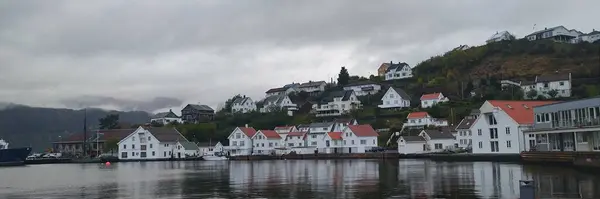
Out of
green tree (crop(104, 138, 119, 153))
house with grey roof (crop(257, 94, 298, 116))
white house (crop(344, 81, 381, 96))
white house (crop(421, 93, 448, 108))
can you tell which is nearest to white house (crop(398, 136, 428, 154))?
white house (crop(421, 93, 448, 108))

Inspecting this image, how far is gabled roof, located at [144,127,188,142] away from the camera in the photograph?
97500mm

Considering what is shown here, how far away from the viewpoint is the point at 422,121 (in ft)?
275

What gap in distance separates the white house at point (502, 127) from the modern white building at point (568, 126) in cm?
226

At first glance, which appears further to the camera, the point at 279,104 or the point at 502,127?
the point at 279,104

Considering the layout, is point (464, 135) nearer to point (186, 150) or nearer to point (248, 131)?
point (248, 131)

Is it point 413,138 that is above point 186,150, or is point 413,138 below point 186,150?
above

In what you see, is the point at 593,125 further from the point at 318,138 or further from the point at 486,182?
the point at 318,138

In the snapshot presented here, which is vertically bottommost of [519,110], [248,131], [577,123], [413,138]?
[413,138]

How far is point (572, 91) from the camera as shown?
67.0 metres

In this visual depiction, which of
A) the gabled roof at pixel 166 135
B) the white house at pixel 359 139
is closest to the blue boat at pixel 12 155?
the gabled roof at pixel 166 135

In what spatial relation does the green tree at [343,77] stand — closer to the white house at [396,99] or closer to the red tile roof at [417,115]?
the white house at [396,99]

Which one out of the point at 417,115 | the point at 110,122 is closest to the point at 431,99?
the point at 417,115

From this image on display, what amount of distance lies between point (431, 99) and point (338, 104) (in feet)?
73.1

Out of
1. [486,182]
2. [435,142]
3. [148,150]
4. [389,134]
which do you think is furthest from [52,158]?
[486,182]
